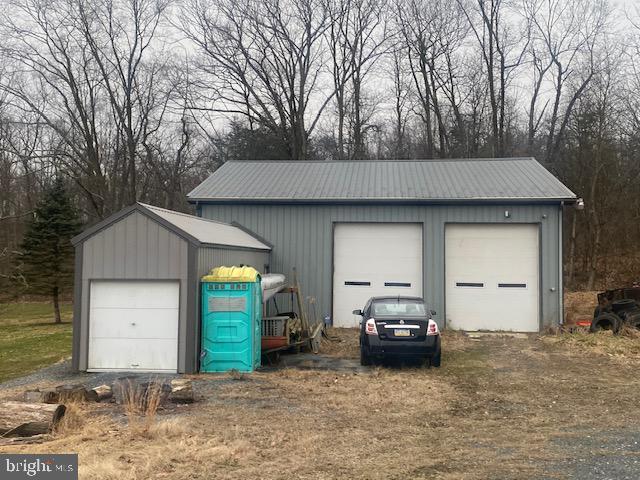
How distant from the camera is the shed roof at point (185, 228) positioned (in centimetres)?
1154

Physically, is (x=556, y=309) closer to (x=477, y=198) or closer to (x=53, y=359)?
(x=477, y=198)

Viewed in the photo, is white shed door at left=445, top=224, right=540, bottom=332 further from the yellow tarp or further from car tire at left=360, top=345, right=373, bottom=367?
the yellow tarp

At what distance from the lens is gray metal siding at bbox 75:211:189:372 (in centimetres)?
1155

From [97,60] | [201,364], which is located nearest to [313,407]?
[201,364]

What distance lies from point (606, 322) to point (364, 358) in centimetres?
747

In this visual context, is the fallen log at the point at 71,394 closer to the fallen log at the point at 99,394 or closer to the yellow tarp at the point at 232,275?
the fallen log at the point at 99,394

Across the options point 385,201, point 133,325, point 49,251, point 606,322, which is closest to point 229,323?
point 133,325

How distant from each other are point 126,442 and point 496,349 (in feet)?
33.3

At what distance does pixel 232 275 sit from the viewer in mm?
11672

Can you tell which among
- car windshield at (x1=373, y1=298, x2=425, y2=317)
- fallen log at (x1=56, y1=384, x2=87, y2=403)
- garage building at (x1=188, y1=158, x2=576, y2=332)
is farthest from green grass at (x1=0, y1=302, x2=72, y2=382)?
car windshield at (x1=373, y1=298, x2=425, y2=317)

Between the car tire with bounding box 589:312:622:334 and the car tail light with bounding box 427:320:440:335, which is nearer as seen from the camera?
the car tail light with bounding box 427:320:440:335

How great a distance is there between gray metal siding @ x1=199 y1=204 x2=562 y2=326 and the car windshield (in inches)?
226

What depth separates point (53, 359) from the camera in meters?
14.3

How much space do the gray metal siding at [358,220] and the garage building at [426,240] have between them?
0.03 metres
